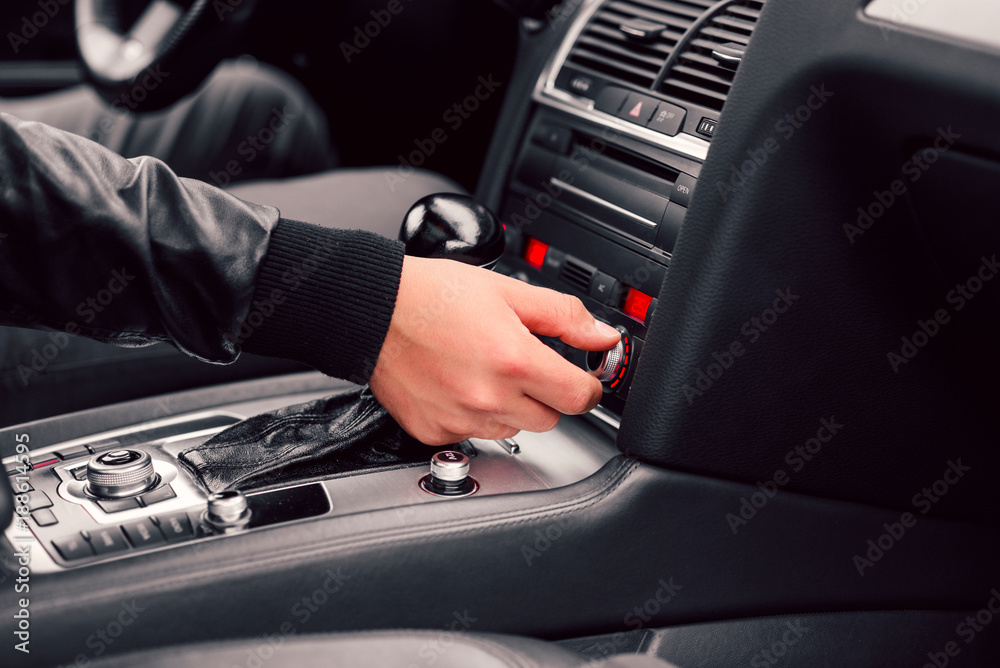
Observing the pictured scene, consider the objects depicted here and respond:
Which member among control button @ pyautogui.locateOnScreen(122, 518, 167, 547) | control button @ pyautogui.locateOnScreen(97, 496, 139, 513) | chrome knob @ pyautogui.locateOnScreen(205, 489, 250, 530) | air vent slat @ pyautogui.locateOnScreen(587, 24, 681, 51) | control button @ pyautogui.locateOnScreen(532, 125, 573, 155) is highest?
air vent slat @ pyautogui.locateOnScreen(587, 24, 681, 51)

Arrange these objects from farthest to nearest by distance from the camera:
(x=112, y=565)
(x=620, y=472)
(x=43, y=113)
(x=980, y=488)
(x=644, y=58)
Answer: (x=43, y=113) → (x=644, y=58) → (x=980, y=488) → (x=620, y=472) → (x=112, y=565)

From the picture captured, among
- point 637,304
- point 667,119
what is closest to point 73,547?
point 637,304

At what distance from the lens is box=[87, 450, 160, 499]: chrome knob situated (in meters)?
0.82

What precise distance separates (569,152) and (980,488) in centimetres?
62

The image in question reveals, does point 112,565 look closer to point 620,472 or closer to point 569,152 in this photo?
point 620,472

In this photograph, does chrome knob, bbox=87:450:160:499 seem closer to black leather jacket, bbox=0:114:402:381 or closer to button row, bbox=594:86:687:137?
black leather jacket, bbox=0:114:402:381

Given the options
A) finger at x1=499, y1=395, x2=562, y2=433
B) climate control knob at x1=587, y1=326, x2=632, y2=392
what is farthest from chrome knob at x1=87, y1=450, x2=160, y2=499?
climate control knob at x1=587, y1=326, x2=632, y2=392

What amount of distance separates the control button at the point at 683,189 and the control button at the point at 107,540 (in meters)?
0.63

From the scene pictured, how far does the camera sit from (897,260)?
0.78 meters

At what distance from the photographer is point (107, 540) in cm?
73

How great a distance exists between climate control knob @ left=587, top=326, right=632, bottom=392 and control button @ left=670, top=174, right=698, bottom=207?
159mm

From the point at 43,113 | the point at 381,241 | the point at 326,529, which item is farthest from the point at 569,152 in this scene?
the point at 43,113

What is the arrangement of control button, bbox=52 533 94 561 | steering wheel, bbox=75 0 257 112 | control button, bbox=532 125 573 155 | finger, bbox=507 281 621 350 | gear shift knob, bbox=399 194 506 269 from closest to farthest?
control button, bbox=52 533 94 561, finger, bbox=507 281 621 350, gear shift knob, bbox=399 194 506 269, control button, bbox=532 125 573 155, steering wheel, bbox=75 0 257 112

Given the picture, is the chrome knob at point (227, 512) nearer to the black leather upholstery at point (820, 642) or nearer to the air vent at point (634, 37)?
the black leather upholstery at point (820, 642)
